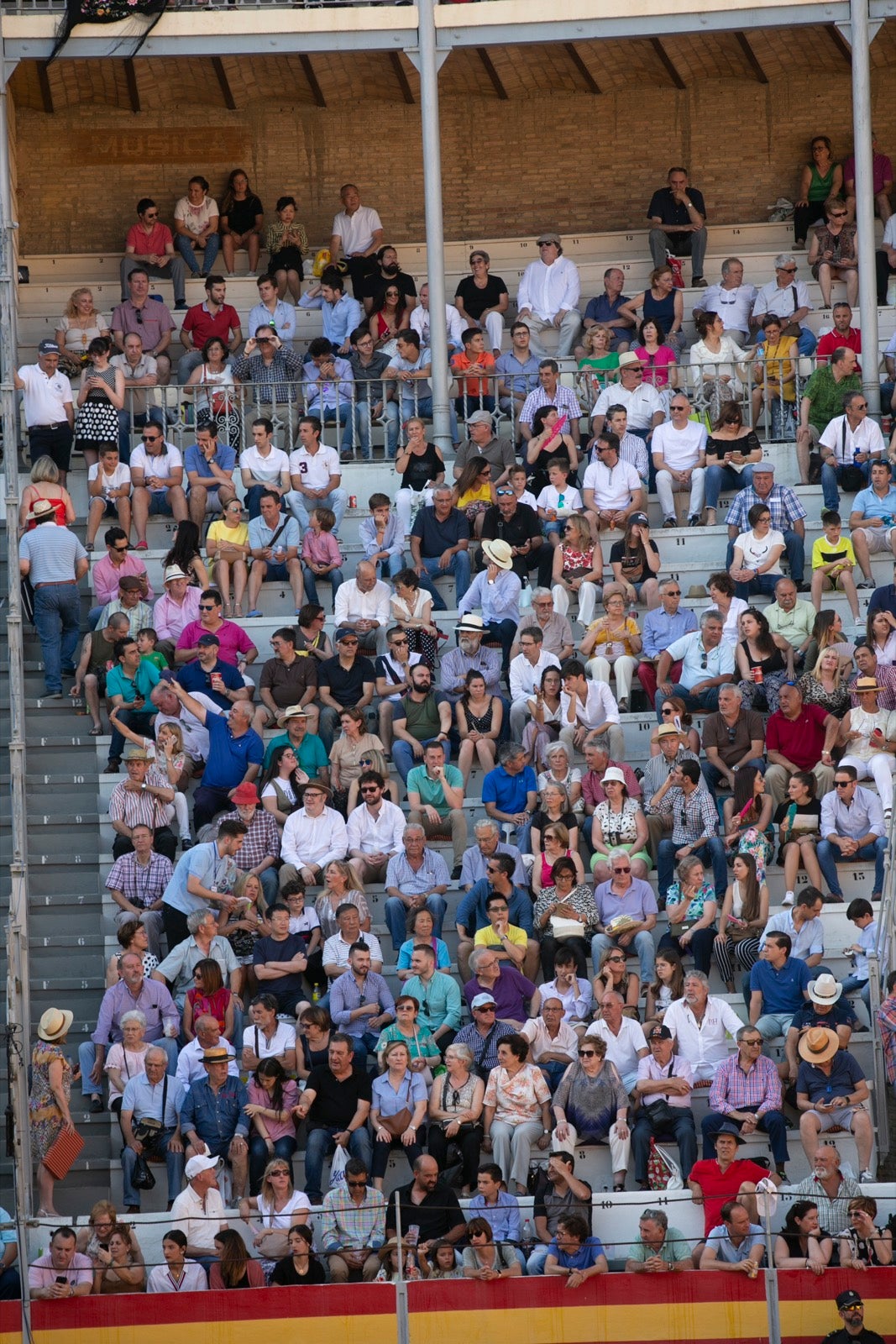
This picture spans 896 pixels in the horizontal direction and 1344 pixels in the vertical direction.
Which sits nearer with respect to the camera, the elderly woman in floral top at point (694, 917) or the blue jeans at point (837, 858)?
the elderly woman in floral top at point (694, 917)

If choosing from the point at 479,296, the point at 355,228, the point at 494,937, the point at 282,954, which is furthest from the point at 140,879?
the point at 355,228

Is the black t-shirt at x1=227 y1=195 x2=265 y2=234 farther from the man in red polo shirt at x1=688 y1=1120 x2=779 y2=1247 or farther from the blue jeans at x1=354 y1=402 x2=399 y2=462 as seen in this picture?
the man in red polo shirt at x1=688 y1=1120 x2=779 y2=1247

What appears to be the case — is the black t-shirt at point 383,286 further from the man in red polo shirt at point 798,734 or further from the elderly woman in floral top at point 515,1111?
the elderly woman in floral top at point 515,1111

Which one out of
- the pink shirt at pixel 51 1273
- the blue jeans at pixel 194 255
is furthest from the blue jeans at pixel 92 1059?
the blue jeans at pixel 194 255

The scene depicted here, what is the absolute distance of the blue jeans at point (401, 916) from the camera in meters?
14.6

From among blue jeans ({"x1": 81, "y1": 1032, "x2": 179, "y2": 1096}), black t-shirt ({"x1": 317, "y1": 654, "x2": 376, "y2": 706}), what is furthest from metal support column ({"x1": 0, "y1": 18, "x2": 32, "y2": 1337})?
black t-shirt ({"x1": 317, "y1": 654, "x2": 376, "y2": 706})

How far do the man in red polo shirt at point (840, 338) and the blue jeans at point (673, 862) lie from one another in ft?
18.9

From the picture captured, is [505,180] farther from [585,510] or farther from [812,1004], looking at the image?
[812,1004]

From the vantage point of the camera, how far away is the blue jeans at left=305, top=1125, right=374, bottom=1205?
13.2 m

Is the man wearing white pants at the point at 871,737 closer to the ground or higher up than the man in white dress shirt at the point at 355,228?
closer to the ground

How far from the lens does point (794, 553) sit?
1723 cm

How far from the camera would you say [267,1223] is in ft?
41.4

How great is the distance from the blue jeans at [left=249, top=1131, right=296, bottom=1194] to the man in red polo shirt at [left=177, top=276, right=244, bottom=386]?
28.5ft

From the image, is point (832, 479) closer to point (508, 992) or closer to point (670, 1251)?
point (508, 992)
